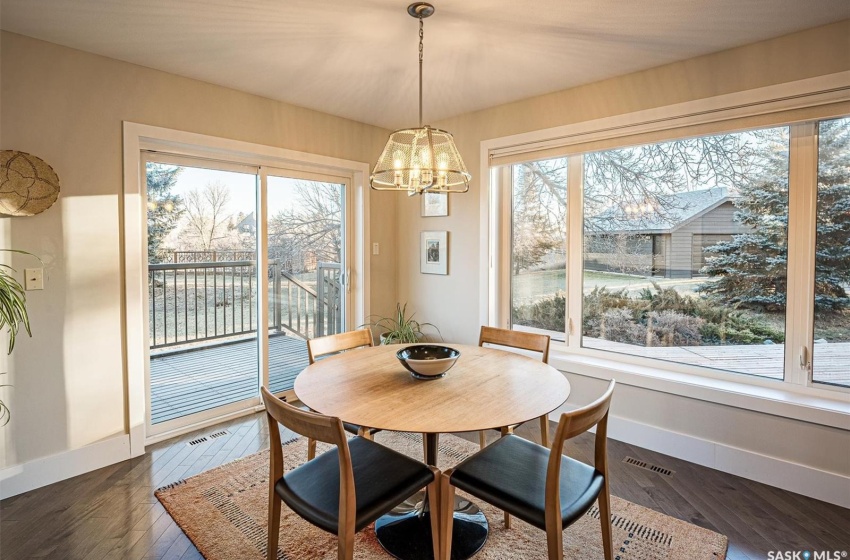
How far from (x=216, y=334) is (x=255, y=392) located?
0.58 m

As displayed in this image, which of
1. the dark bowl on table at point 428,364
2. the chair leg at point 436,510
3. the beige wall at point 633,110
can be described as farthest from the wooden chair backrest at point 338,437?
the beige wall at point 633,110

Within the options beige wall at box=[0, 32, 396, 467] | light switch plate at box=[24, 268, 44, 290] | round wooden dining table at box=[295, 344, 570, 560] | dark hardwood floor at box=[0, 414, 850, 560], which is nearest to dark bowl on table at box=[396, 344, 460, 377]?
round wooden dining table at box=[295, 344, 570, 560]

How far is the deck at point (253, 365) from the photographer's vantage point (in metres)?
2.38

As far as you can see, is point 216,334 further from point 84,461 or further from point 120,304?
point 84,461

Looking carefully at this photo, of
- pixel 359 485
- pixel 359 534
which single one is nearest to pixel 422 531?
pixel 359 534

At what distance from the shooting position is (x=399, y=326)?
13.4 ft

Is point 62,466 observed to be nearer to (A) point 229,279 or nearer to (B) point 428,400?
(A) point 229,279

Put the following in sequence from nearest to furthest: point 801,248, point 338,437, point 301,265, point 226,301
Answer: point 338,437
point 801,248
point 226,301
point 301,265

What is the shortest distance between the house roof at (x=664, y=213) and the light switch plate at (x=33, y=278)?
349 cm

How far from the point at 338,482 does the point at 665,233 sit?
2.56 meters

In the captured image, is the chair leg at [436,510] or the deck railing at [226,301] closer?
the chair leg at [436,510]

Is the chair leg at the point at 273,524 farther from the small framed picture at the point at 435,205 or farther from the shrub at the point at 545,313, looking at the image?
the small framed picture at the point at 435,205

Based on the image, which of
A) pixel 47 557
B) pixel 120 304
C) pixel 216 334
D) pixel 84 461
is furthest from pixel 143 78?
pixel 47 557

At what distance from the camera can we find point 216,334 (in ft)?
11.0
